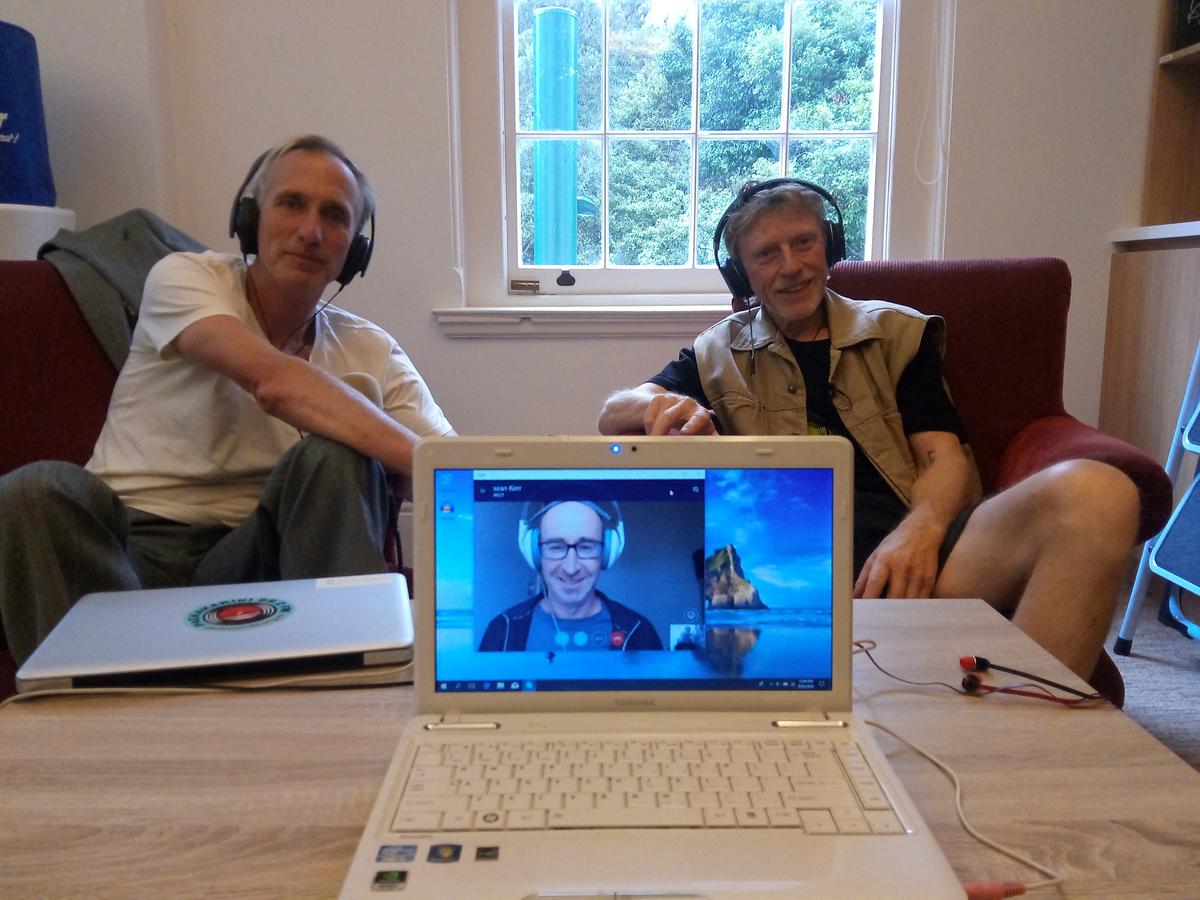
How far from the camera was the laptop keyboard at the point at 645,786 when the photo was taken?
0.59 metres

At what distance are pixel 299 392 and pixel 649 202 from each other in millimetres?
1415

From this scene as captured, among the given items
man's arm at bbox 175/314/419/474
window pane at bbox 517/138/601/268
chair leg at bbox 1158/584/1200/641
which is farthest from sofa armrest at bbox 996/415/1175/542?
window pane at bbox 517/138/601/268

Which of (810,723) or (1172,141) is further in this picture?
(1172,141)

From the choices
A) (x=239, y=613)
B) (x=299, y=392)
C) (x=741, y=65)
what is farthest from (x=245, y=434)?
(x=741, y=65)

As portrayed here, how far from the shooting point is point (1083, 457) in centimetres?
139

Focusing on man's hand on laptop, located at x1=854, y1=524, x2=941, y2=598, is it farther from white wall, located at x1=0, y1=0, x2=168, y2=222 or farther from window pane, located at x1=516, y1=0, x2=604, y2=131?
white wall, located at x1=0, y1=0, x2=168, y2=222

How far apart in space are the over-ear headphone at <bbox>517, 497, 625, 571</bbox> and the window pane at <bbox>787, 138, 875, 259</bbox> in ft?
6.45

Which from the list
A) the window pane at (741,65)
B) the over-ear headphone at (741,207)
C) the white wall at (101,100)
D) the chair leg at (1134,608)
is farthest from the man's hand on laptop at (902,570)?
the white wall at (101,100)

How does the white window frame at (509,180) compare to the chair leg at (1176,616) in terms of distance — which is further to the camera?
the white window frame at (509,180)

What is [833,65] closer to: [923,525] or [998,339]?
[998,339]

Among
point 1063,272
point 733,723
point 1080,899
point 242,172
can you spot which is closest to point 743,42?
point 1063,272

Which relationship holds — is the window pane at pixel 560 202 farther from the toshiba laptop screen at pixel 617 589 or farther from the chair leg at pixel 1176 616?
the toshiba laptop screen at pixel 617 589

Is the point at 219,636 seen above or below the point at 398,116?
below

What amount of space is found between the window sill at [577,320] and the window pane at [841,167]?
0.43 m
